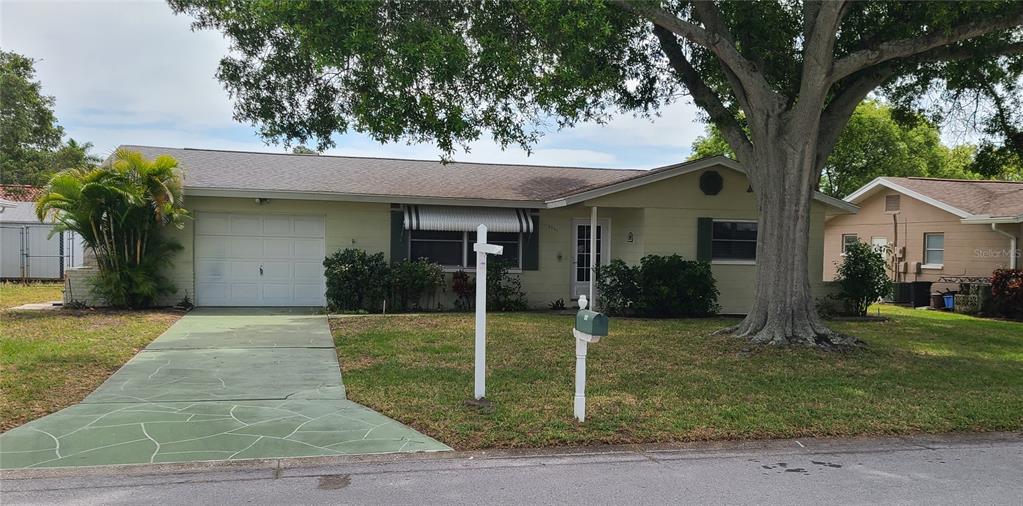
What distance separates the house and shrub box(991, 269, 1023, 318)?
438 centimetres

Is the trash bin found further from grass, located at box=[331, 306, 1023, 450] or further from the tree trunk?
the tree trunk

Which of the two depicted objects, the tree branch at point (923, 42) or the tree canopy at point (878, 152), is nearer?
the tree branch at point (923, 42)

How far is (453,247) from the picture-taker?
49.6 feet

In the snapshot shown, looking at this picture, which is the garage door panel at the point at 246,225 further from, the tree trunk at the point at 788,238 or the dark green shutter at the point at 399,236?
the tree trunk at the point at 788,238

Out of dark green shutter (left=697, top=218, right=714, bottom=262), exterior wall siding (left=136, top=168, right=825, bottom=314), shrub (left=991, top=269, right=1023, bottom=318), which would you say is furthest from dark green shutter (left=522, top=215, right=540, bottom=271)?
shrub (left=991, top=269, right=1023, bottom=318)

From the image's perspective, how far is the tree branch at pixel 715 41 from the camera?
913cm

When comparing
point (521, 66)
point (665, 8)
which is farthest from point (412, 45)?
point (665, 8)

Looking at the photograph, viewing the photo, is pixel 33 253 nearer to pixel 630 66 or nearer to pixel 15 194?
pixel 15 194

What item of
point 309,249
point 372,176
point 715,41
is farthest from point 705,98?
point 309,249

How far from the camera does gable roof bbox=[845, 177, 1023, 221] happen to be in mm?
17422

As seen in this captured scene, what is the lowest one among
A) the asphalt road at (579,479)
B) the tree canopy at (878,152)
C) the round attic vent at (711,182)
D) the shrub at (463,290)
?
the asphalt road at (579,479)

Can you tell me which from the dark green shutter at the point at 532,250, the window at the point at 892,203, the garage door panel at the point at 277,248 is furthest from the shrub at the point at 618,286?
the window at the point at 892,203

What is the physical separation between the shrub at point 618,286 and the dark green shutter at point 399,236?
4.16 metres

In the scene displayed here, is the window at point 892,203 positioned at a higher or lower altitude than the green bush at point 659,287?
higher
